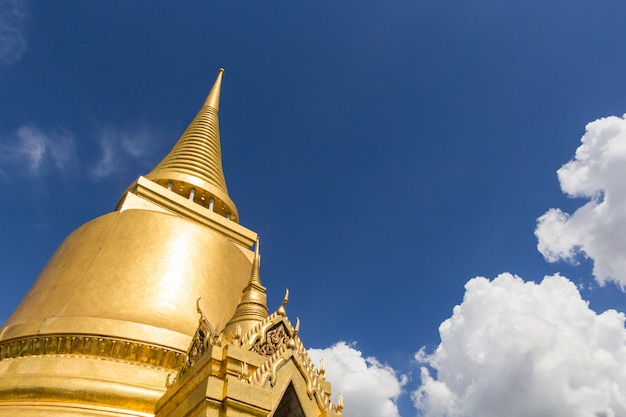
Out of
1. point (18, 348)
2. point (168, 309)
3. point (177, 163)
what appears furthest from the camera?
point (177, 163)

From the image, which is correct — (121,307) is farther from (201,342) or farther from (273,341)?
(273,341)

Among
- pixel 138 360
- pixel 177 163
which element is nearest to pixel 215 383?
pixel 138 360

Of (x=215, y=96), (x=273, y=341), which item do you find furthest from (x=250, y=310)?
(x=215, y=96)

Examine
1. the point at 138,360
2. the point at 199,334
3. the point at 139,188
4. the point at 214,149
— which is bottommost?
the point at 199,334

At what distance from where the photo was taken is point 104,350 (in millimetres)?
7758

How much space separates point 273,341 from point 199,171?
8.92 m

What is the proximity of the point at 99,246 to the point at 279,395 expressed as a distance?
6090 mm

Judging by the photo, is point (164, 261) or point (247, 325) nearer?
point (247, 325)

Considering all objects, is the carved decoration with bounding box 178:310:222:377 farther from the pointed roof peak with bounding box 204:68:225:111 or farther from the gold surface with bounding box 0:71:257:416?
the pointed roof peak with bounding box 204:68:225:111

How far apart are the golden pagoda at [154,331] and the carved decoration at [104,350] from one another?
2cm

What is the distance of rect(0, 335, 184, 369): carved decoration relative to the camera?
776 cm

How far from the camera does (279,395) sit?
5.52 meters

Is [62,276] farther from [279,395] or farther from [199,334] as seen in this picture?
[279,395]

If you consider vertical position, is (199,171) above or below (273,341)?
above
